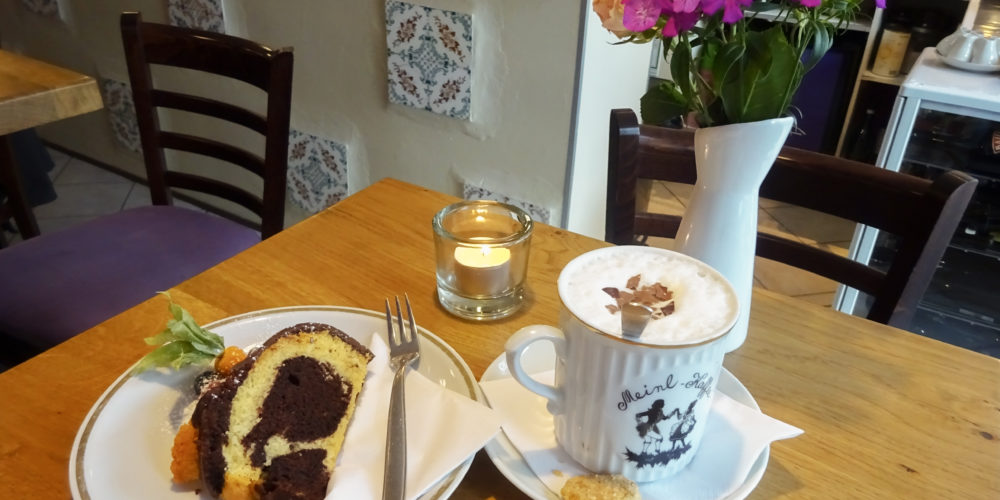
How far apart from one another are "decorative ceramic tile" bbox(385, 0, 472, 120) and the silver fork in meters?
1.05

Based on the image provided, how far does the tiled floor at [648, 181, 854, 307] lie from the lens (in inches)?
86.3

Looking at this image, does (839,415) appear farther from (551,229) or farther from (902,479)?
(551,229)

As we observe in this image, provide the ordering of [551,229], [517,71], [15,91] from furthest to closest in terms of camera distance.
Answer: [517,71]
[15,91]
[551,229]

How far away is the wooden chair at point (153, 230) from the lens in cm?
112

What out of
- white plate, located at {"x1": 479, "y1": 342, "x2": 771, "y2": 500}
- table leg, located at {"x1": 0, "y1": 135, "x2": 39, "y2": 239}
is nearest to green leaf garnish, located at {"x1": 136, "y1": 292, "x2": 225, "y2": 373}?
white plate, located at {"x1": 479, "y1": 342, "x2": 771, "y2": 500}

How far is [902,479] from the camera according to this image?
0.58m

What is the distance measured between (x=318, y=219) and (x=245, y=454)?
1.54ft

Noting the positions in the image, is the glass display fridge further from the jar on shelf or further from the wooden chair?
the wooden chair

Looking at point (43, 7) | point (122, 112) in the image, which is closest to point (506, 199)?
point (122, 112)

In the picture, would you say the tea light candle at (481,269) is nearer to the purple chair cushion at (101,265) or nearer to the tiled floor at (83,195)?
the purple chair cushion at (101,265)

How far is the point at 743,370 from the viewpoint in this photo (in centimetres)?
70

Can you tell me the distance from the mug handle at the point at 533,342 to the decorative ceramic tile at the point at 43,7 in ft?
8.48

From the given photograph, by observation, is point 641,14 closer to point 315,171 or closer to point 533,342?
point 533,342

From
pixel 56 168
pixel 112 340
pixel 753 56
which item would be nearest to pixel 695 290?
pixel 753 56
